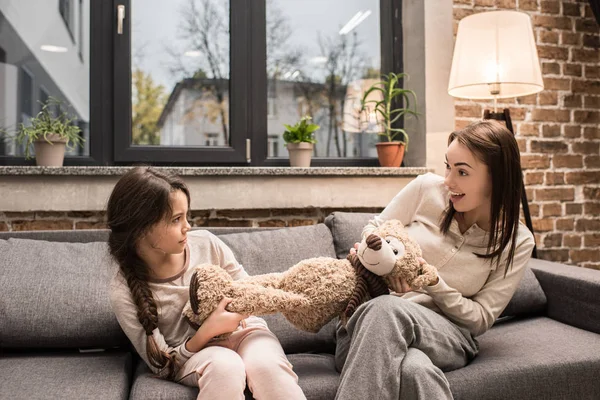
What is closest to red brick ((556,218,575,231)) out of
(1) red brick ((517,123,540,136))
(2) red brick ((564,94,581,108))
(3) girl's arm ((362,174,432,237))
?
(1) red brick ((517,123,540,136))

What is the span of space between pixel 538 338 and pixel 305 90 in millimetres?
1572

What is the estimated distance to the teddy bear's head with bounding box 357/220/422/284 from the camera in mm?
1457

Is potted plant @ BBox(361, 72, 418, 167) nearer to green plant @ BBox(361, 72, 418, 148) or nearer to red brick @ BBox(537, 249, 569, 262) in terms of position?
green plant @ BBox(361, 72, 418, 148)

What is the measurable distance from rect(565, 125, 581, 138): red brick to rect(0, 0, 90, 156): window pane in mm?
2404

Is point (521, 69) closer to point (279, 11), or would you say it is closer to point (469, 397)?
point (279, 11)

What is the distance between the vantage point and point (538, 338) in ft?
5.88

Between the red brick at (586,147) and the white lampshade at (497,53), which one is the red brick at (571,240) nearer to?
the red brick at (586,147)

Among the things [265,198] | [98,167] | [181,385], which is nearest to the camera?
[181,385]

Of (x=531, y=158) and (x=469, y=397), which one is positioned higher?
(x=531, y=158)

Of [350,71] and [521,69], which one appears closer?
[521,69]

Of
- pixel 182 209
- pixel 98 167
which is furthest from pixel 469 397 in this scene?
pixel 98 167

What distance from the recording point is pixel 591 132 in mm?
2926

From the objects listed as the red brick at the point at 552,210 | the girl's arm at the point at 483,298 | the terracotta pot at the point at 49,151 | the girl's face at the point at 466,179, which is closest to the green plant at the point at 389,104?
the red brick at the point at 552,210

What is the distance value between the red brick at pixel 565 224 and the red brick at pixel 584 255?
5.1 inches
